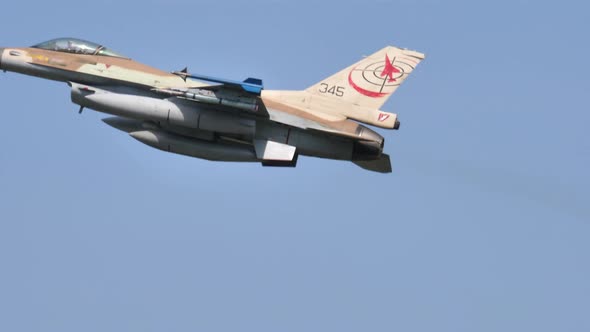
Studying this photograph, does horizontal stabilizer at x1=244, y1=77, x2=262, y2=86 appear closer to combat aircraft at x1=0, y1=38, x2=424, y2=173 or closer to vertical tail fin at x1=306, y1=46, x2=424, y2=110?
combat aircraft at x1=0, y1=38, x2=424, y2=173

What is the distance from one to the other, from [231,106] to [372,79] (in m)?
3.92

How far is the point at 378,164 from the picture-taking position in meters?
29.7

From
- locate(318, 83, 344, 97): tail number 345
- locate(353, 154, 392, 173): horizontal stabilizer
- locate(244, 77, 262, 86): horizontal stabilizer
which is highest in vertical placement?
locate(318, 83, 344, 97): tail number 345

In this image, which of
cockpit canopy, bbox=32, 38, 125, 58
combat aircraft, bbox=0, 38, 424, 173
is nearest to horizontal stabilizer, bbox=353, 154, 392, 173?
combat aircraft, bbox=0, 38, 424, 173

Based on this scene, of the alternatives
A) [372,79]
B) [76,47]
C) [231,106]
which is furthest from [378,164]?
[76,47]

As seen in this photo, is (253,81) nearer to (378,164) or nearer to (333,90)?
(333,90)

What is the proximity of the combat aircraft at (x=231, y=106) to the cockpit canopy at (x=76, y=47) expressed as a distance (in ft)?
0.09

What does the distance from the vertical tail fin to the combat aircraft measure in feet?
0.08

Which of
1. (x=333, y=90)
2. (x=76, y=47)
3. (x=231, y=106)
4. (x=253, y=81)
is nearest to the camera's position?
(x=253, y=81)

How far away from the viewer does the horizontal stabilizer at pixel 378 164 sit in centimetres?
2947

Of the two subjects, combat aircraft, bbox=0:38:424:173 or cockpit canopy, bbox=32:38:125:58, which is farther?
cockpit canopy, bbox=32:38:125:58

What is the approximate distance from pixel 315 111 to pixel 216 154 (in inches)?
108

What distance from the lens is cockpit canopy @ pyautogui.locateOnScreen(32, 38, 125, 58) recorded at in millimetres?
29875

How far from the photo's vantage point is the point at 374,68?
29.9 metres
